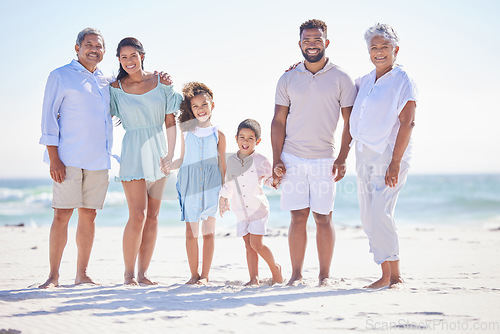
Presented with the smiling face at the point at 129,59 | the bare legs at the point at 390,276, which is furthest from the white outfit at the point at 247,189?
the smiling face at the point at 129,59

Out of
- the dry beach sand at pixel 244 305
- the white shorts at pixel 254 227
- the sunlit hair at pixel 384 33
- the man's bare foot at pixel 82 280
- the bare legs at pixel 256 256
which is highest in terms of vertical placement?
the sunlit hair at pixel 384 33

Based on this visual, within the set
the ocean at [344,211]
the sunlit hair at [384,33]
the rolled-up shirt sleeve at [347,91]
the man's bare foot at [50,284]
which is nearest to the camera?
the sunlit hair at [384,33]

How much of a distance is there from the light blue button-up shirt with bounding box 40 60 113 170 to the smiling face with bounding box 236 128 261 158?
1.24m

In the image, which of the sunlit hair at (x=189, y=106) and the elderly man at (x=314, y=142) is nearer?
the elderly man at (x=314, y=142)

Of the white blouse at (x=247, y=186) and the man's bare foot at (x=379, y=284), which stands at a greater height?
the white blouse at (x=247, y=186)

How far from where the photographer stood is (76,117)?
172 inches

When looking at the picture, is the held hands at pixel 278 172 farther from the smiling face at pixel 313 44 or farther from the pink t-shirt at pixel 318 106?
the smiling face at pixel 313 44

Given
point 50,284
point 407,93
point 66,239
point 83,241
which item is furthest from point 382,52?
point 50,284

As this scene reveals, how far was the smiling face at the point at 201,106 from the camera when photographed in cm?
458

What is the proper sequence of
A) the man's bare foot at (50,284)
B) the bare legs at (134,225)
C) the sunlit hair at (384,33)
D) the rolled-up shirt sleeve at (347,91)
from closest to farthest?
the sunlit hair at (384,33) → the man's bare foot at (50,284) → the rolled-up shirt sleeve at (347,91) → the bare legs at (134,225)

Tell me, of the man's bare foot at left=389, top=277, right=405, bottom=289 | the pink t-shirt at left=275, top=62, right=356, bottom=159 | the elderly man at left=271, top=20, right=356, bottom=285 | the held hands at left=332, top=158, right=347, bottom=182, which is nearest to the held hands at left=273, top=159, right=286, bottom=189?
the elderly man at left=271, top=20, right=356, bottom=285

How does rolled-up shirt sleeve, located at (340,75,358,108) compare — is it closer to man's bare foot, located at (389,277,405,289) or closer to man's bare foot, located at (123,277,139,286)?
man's bare foot, located at (389,277,405,289)

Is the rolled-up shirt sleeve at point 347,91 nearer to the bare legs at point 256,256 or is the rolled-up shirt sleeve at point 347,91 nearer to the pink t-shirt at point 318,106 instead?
the pink t-shirt at point 318,106

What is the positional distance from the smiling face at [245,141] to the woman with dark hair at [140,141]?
2.10 feet
